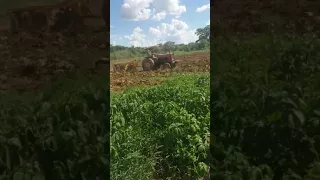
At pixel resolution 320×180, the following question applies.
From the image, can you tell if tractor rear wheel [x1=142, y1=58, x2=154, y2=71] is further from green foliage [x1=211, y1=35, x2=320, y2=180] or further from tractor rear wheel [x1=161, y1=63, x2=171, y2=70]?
green foliage [x1=211, y1=35, x2=320, y2=180]

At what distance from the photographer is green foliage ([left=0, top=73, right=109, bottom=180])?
209cm

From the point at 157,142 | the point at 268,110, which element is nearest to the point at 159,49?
the point at 157,142

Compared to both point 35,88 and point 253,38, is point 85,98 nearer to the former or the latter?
point 35,88

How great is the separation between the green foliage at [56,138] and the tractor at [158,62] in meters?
5.65

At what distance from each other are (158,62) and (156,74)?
60 centimetres

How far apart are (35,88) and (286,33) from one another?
187cm

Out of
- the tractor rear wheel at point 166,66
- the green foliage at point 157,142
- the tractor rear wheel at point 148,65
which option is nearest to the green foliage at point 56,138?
the green foliage at point 157,142

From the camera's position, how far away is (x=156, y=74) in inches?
Answer: 299

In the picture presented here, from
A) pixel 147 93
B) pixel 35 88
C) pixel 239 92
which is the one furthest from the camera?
pixel 147 93

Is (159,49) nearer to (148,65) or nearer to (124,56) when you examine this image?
(124,56)

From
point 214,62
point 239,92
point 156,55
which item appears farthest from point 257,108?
point 156,55

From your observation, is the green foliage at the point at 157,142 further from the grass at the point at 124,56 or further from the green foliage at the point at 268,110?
the grass at the point at 124,56

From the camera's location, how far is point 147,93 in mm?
4773

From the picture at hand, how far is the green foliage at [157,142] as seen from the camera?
297cm
